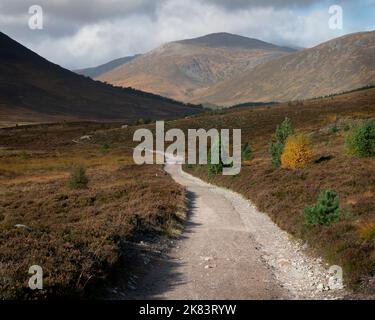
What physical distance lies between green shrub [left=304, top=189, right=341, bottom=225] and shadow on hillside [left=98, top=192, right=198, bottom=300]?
254 inches

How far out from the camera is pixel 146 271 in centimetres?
1531

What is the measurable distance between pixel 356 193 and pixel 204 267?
1373 centimetres

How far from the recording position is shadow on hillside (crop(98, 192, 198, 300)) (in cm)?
1317

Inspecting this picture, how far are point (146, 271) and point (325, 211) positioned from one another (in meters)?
9.27

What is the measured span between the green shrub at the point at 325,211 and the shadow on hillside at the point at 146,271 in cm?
646

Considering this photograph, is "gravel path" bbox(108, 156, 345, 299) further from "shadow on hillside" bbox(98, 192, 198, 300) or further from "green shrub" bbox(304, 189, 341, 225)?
"green shrub" bbox(304, 189, 341, 225)

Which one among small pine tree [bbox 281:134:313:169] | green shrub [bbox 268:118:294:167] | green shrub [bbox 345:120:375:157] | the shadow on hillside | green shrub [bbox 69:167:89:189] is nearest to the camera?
the shadow on hillside

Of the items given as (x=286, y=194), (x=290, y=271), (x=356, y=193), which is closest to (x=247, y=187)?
(x=286, y=194)

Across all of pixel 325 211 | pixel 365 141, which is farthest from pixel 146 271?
pixel 365 141

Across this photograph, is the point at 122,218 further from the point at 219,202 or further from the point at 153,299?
the point at 219,202

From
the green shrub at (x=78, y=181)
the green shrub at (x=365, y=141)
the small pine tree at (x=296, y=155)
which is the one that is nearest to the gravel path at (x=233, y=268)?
the small pine tree at (x=296, y=155)

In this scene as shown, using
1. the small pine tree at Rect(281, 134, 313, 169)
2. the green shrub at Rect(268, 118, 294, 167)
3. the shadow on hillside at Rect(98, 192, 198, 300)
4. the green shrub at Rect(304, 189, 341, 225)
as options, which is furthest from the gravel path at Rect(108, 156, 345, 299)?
the green shrub at Rect(268, 118, 294, 167)

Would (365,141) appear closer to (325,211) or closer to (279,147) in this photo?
(279,147)
